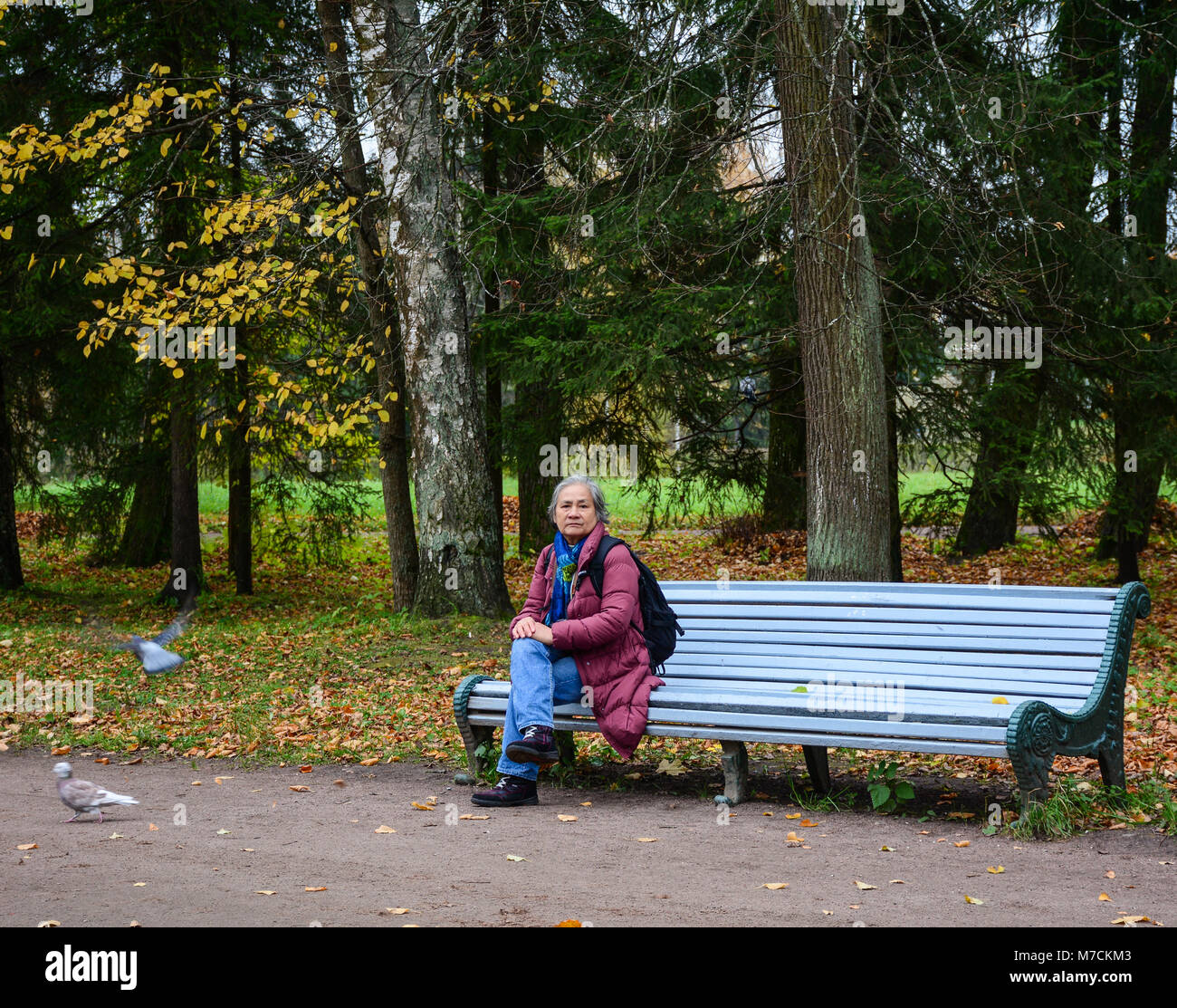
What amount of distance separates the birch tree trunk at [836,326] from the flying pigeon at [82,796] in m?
4.31

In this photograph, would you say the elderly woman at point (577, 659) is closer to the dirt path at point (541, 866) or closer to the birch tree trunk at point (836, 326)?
the dirt path at point (541, 866)

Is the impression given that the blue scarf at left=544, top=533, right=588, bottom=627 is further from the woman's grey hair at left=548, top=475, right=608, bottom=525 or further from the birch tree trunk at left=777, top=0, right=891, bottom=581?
the birch tree trunk at left=777, top=0, right=891, bottom=581

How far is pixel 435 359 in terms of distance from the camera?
405 inches

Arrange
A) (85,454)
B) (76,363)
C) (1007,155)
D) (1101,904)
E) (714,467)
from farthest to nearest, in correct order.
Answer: (85,454) → (76,363) → (714,467) → (1007,155) → (1101,904)

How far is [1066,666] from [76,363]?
1340 cm

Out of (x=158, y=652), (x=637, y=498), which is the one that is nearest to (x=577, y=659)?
(x=158, y=652)

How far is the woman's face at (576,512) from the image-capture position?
5934mm

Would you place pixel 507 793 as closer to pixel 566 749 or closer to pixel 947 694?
pixel 566 749

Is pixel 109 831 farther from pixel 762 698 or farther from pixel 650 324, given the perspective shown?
pixel 650 324

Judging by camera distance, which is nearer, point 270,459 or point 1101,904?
point 1101,904

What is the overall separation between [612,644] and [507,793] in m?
0.87

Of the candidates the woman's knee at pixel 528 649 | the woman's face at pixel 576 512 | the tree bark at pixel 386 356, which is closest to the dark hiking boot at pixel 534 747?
the woman's knee at pixel 528 649

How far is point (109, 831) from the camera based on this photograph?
5.36m

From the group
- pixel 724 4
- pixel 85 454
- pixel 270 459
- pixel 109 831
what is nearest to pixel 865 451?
pixel 109 831
